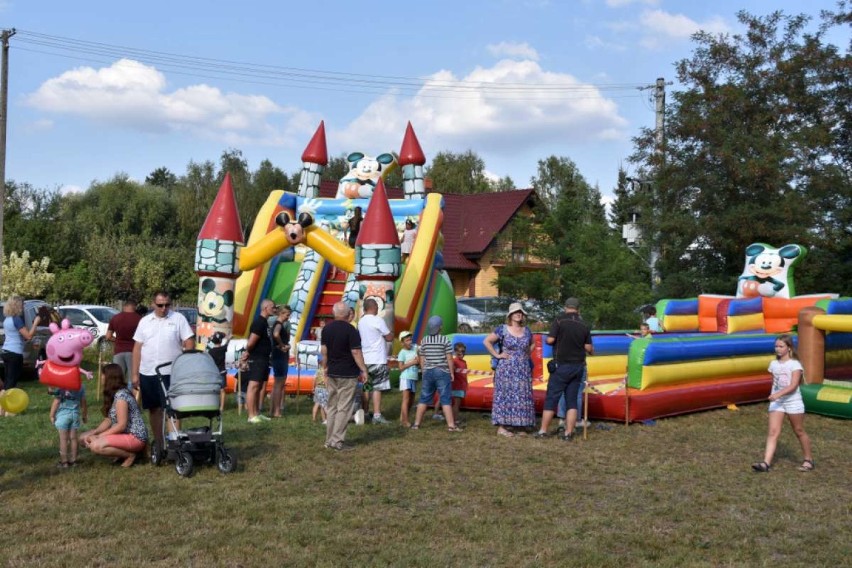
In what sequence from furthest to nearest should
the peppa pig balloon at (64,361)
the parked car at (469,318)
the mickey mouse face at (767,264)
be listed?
the parked car at (469,318)
the mickey mouse face at (767,264)
the peppa pig balloon at (64,361)

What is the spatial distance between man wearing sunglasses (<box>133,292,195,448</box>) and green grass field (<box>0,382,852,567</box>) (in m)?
0.58

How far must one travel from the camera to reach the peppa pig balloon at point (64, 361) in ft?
26.4

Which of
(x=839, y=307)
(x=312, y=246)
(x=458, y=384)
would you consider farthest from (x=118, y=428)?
(x=839, y=307)

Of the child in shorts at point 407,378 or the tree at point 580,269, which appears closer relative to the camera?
the child in shorts at point 407,378

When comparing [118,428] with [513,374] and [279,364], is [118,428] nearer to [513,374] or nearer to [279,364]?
[279,364]

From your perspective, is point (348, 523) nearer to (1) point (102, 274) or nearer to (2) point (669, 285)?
(2) point (669, 285)

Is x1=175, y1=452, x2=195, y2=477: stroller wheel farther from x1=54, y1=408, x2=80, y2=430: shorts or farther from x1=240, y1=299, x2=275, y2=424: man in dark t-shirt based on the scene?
x1=240, y1=299, x2=275, y2=424: man in dark t-shirt

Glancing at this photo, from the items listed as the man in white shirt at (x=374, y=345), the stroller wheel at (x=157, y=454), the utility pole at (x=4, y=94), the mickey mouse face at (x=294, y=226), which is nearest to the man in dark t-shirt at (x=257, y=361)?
the man in white shirt at (x=374, y=345)

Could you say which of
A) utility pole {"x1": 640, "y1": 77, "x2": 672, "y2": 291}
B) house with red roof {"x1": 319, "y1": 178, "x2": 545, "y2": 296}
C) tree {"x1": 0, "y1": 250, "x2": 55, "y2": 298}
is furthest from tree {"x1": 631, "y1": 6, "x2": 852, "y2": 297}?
tree {"x1": 0, "y1": 250, "x2": 55, "y2": 298}

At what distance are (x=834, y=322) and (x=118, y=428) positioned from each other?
943cm

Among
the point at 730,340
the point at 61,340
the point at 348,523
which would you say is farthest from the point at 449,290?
the point at 348,523

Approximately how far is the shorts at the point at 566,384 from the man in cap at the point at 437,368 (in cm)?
114

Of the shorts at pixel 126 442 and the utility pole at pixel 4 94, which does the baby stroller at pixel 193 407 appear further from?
the utility pole at pixel 4 94

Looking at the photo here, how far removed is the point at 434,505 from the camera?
7055 mm
